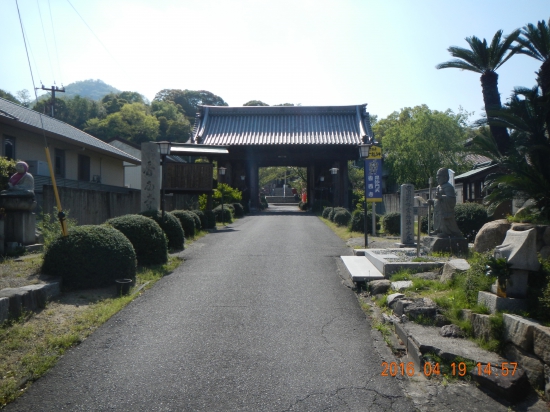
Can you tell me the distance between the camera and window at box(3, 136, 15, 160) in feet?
56.2

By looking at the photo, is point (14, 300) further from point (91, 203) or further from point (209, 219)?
point (209, 219)

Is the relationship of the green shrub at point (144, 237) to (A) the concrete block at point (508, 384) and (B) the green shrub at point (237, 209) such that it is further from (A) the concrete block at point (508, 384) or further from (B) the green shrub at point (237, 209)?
(B) the green shrub at point (237, 209)

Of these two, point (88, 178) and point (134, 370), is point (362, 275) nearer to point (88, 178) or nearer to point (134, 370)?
point (134, 370)

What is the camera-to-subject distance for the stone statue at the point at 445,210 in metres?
10.8

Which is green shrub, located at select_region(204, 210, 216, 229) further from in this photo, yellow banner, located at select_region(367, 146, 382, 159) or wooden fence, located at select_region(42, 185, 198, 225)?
yellow banner, located at select_region(367, 146, 382, 159)

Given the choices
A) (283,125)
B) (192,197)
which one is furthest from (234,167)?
(192,197)

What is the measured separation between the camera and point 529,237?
5430 millimetres

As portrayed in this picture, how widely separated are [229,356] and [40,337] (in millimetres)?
2553

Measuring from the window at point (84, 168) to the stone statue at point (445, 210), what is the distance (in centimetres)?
1780

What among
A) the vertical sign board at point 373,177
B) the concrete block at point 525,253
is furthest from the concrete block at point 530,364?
the vertical sign board at point 373,177

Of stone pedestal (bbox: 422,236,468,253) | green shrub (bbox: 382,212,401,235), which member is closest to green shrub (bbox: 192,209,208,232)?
green shrub (bbox: 382,212,401,235)

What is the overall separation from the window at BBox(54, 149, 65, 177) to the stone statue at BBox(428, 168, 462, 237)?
16363mm

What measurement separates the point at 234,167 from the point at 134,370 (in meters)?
29.4

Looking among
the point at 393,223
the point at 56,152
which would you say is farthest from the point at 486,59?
the point at 56,152
